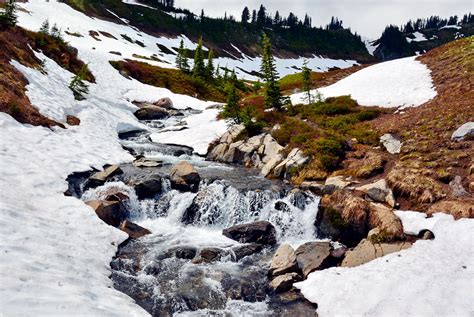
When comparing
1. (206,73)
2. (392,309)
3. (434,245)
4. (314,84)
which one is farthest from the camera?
(206,73)

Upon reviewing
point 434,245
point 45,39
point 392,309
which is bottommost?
point 392,309

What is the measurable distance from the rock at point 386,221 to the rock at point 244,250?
18.8 ft

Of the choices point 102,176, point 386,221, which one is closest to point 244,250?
point 386,221

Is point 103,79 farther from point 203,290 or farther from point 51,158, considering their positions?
point 203,290

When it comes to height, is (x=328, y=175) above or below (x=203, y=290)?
above

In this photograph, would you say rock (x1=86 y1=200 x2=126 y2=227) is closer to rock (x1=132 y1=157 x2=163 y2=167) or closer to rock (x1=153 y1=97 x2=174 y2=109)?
rock (x1=132 y1=157 x2=163 y2=167)

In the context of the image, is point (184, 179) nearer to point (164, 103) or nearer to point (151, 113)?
point (151, 113)

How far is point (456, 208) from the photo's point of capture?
52.2 ft

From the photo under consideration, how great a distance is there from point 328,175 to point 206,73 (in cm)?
6328

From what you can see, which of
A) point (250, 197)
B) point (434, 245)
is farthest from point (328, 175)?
point (434, 245)

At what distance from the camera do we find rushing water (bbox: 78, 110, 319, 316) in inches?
491

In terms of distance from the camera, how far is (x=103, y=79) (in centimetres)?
5031

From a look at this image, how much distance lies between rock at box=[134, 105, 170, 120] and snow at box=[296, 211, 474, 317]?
36.4 metres

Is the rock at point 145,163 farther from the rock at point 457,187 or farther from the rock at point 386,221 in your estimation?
the rock at point 457,187
